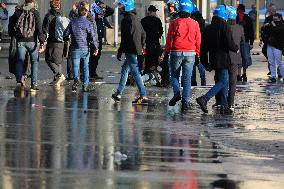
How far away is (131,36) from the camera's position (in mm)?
22562

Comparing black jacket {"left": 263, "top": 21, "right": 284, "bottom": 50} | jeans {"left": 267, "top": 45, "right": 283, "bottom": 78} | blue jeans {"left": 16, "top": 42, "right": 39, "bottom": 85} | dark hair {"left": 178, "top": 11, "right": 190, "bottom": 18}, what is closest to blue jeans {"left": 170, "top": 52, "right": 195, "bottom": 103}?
dark hair {"left": 178, "top": 11, "right": 190, "bottom": 18}

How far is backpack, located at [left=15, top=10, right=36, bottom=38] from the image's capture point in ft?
82.8

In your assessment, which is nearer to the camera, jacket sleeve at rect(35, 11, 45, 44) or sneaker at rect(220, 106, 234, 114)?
sneaker at rect(220, 106, 234, 114)

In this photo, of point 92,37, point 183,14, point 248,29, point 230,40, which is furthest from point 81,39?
point 248,29

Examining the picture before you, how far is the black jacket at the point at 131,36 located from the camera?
22.4 metres

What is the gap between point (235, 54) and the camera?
2077cm

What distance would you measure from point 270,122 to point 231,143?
348 cm

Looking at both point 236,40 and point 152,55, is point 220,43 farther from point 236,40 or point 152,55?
point 152,55

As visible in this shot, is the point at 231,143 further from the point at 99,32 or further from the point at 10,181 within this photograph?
the point at 99,32

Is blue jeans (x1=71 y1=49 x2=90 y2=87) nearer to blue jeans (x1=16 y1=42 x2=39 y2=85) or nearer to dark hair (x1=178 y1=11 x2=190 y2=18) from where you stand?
blue jeans (x1=16 y1=42 x2=39 y2=85)

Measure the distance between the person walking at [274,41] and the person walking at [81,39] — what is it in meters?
6.12

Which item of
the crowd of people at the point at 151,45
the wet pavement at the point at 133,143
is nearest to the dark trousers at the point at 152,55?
the crowd of people at the point at 151,45

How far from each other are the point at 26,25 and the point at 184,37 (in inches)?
207

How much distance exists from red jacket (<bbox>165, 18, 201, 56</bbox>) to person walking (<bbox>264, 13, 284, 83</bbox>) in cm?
941
